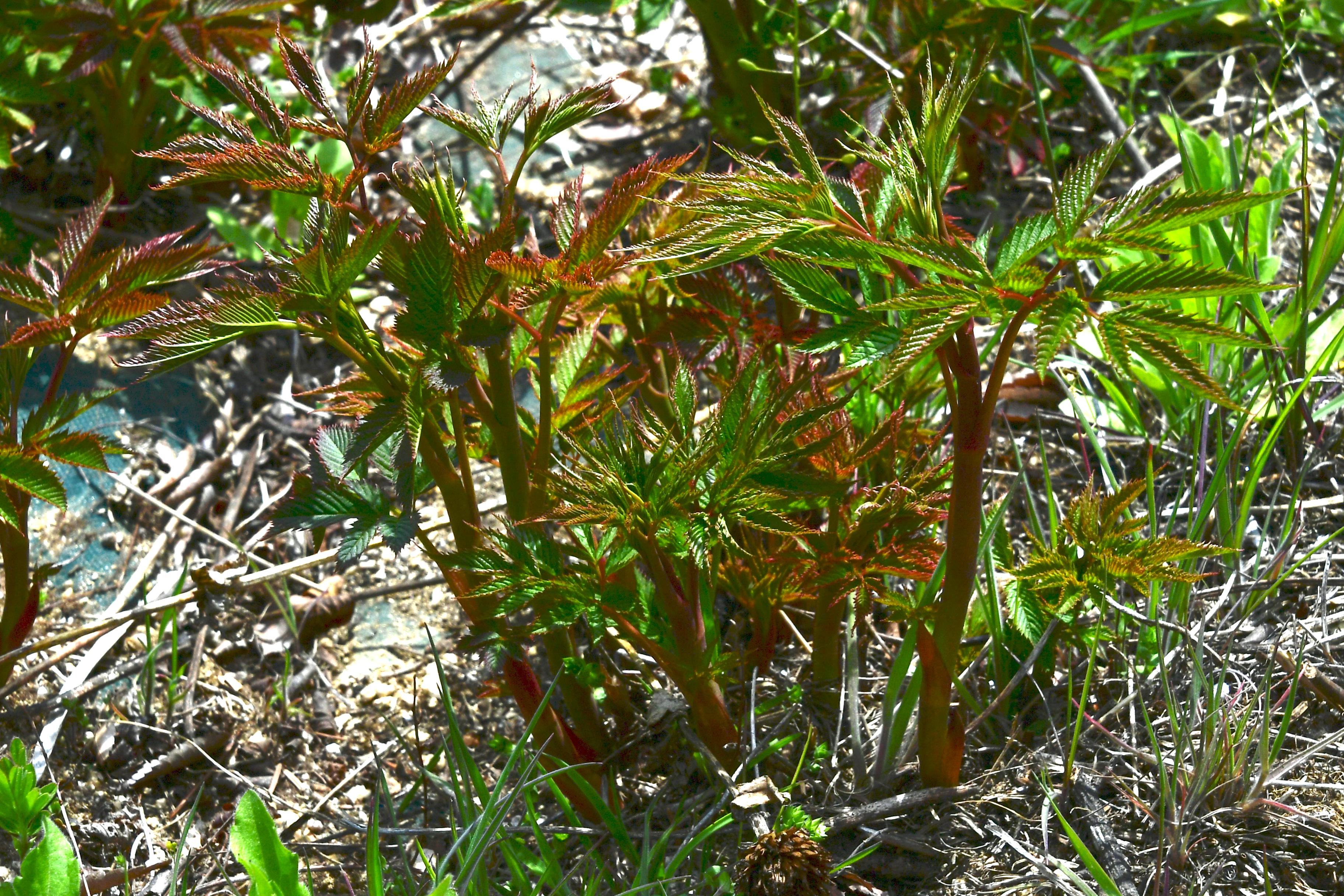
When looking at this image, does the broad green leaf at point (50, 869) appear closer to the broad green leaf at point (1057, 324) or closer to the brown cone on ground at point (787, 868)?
the brown cone on ground at point (787, 868)

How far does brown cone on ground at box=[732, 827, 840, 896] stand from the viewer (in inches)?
50.3

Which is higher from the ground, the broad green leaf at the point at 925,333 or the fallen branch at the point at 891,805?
the broad green leaf at the point at 925,333

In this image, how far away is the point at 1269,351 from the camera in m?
1.74

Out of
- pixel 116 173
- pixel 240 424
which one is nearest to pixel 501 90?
pixel 116 173

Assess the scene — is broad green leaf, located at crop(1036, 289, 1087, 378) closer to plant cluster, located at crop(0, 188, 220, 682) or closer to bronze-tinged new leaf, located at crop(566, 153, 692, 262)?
bronze-tinged new leaf, located at crop(566, 153, 692, 262)

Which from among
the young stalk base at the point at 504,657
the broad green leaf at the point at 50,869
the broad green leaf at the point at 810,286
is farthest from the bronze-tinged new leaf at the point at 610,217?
the broad green leaf at the point at 50,869

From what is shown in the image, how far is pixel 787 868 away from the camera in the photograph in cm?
128

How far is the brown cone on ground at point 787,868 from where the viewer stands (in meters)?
1.28

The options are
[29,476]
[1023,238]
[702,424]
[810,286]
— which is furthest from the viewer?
[29,476]

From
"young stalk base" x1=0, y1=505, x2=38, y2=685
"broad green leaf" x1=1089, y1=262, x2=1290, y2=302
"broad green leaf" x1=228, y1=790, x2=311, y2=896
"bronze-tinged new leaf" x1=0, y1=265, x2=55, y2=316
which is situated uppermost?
"bronze-tinged new leaf" x1=0, y1=265, x2=55, y2=316

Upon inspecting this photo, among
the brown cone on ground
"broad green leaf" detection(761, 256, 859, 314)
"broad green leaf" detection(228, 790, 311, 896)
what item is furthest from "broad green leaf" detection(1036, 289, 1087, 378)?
"broad green leaf" detection(228, 790, 311, 896)

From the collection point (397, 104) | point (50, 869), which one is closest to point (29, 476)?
point (50, 869)

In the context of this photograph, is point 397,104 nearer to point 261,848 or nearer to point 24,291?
point 24,291

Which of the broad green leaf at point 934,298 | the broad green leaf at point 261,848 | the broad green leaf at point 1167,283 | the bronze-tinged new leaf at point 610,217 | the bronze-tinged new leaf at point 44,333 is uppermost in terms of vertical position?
the bronze-tinged new leaf at point 44,333
